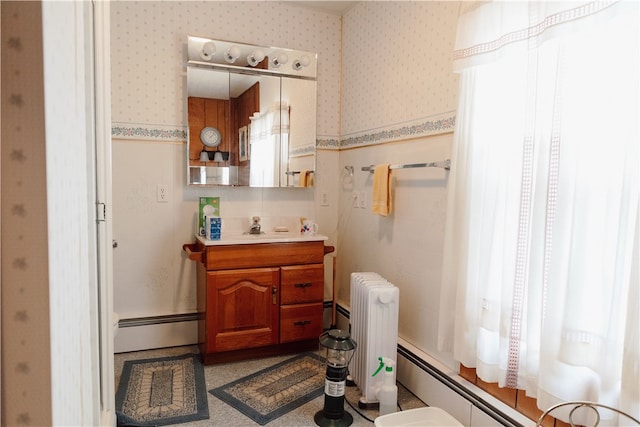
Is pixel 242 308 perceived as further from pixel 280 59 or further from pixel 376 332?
pixel 280 59

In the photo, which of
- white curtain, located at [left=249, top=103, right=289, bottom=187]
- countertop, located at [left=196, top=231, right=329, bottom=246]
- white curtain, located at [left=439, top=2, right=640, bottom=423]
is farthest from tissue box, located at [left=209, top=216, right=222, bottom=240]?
white curtain, located at [left=439, top=2, right=640, bottom=423]

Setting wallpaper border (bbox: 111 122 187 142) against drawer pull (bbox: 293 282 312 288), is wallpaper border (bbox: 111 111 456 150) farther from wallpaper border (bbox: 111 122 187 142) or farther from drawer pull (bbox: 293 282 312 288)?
drawer pull (bbox: 293 282 312 288)

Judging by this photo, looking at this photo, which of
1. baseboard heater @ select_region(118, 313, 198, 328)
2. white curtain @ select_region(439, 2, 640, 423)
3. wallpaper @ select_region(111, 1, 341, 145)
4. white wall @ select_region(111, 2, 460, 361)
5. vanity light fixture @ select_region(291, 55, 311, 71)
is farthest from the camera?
vanity light fixture @ select_region(291, 55, 311, 71)

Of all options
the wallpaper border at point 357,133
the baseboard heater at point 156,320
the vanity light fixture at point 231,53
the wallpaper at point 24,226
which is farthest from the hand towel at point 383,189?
the wallpaper at point 24,226

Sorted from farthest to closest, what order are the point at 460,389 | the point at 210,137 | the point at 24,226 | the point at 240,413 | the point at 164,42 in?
the point at 210,137
the point at 164,42
the point at 240,413
the point at 460,389
the point at 24,226

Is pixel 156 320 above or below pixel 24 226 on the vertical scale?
below

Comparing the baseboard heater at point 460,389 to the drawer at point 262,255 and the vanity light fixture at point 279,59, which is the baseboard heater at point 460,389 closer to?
the drawer at point 262,255

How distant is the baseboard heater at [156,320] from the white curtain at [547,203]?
72.7 inches

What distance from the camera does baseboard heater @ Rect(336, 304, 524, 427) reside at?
5.55 feet

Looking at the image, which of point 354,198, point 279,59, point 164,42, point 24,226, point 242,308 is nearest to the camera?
point 24,226

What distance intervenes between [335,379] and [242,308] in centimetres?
88

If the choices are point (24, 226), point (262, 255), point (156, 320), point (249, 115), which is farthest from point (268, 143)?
point (24, 226)

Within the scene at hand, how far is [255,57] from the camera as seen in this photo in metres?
2.89

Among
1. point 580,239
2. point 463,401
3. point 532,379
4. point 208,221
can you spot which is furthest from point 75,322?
point 208,221
